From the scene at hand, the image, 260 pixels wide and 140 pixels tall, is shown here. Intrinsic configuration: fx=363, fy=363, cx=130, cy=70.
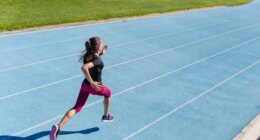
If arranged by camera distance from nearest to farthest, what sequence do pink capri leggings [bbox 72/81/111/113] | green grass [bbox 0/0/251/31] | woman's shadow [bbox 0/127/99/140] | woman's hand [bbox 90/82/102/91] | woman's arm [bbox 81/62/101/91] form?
woman's arm [bbox 81/62/101/91]
woman's hand [bbox 90/82/102/91]
pink capri leggings [bbox 72/81/111/113]
woman's shadow [bbox 0/127/99/140]
green grass [bbox 0/0/251/31]

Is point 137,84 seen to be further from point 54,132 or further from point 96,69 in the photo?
point 54,132

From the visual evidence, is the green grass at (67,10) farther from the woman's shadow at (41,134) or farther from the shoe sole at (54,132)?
the shoe sole at (54,132)

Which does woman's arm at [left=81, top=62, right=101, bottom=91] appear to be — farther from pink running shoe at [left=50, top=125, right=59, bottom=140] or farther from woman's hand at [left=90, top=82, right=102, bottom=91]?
pink running shoe at [left=50, top=125, right=59, bottom=140]

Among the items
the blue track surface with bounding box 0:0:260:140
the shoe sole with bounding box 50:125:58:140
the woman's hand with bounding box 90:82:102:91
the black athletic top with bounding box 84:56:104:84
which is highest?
the black athletic top with bounding box 84:56:104:84

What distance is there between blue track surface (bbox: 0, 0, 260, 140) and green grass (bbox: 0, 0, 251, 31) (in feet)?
5.20

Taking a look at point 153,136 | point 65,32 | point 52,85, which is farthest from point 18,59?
point 153,136

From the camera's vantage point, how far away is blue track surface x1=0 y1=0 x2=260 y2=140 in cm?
704

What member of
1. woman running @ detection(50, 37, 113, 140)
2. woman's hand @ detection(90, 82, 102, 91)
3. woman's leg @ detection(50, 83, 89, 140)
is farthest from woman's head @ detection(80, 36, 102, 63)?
woman's leg @ detection(50, 83, 89, 140)

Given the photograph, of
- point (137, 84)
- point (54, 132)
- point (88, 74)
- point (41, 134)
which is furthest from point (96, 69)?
point (137, 84)

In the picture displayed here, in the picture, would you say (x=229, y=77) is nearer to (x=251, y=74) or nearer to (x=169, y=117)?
(x=251, y=74)

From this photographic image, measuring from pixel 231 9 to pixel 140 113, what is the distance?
22126 mm

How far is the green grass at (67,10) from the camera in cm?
1588

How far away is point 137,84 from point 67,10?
1098 cm

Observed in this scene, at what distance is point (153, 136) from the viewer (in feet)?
22.3
